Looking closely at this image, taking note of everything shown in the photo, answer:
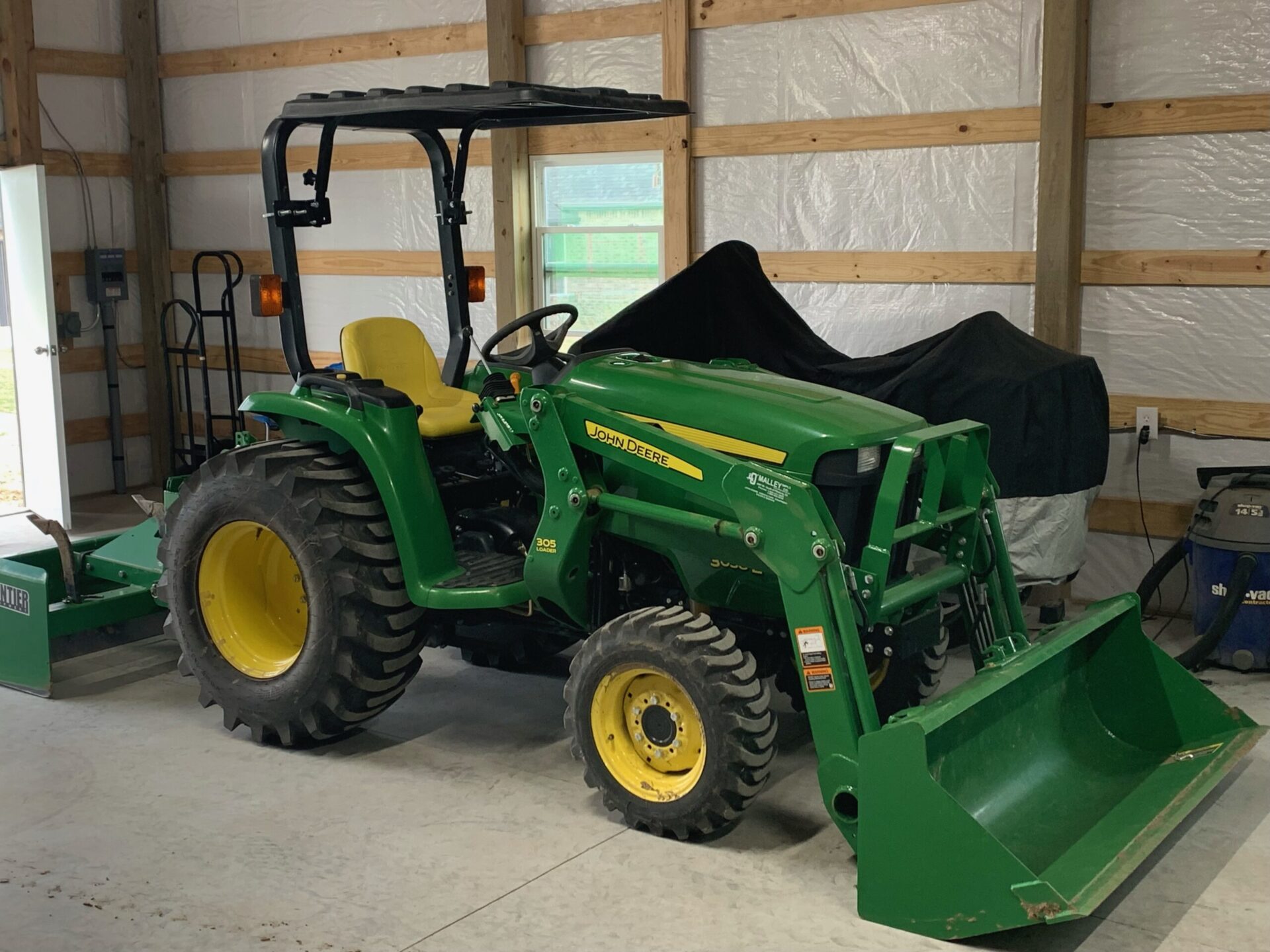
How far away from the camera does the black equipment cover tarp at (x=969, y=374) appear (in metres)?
5.46

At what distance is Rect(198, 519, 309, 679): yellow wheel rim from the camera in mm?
4617

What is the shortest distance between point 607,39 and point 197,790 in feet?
15.0

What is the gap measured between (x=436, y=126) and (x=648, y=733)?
2301mm

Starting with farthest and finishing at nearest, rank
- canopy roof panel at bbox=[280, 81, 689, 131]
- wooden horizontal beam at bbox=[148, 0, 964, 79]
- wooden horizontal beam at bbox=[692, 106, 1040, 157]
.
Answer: wooden horizontal beam at bbox=[148, 0, 964, 79] < wooden horizontal beam at bbox=[692, 106, 1040, 157] < canopy roof panel at bbox=[280, 81, 689, 131]

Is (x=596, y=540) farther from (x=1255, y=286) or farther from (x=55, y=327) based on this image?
(x=55, y=327)

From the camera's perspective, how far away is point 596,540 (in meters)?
4.19

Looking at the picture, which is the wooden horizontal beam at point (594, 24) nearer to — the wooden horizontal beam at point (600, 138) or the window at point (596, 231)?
the wooden horizontal beam at point (600, 138)

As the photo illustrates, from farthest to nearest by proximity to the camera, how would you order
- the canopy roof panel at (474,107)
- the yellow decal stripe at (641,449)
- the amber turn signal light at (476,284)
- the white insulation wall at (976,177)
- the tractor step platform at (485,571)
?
the white insulation wall at (976,177)
the amber turn signal light at (476,284)
the tractor step platform at (485,571)
the canopy roof panel at (474,107)
the yellow decal stripe at (641,449)

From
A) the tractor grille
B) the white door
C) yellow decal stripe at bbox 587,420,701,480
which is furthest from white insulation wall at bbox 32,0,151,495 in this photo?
the tractor grille

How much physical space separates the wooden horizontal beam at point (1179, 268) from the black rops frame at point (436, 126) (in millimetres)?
2335

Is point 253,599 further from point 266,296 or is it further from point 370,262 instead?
point 370,262

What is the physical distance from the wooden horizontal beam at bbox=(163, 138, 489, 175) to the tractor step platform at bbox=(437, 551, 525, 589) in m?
3.58

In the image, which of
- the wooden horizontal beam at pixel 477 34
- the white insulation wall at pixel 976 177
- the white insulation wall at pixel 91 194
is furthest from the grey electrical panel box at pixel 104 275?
the white insulation wall at pixel 976 177

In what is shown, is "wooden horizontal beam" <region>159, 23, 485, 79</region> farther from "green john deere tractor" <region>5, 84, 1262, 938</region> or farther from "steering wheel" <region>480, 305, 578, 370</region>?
"steering wheel" <region>480, 305, 578, 370</region>
